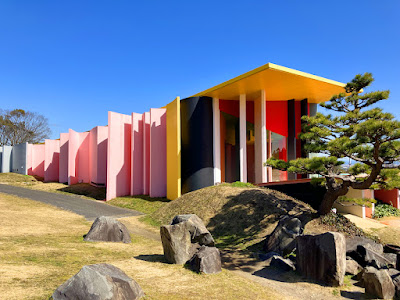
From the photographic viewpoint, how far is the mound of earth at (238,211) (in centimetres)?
1220

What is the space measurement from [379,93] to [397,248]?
221 inches

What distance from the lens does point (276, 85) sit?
19.5m

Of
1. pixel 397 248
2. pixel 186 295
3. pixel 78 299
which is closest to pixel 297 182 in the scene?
pixel 397 248

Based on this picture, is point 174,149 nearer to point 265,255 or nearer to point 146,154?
point 146,154

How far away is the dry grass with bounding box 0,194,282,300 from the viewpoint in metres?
5.86

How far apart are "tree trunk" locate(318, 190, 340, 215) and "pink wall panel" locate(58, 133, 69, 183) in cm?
2718

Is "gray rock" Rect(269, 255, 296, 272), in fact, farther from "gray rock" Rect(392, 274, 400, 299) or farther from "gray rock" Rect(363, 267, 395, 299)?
"gray rock" Rect(392, 274, 400, 299)

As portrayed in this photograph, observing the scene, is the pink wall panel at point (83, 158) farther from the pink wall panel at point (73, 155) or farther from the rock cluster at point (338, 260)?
the rock cluster at point (338, 260)

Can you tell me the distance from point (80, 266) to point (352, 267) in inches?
294

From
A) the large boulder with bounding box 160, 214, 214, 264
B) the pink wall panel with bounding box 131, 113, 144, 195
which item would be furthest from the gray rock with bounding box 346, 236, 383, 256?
the pink wall panel with bounding box 131, 113, 144, 195

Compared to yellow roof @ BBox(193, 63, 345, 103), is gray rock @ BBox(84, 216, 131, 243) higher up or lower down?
lower down

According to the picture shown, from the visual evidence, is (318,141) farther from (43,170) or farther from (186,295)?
(43,170)

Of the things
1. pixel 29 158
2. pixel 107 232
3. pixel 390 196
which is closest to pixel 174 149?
pixel 107 232

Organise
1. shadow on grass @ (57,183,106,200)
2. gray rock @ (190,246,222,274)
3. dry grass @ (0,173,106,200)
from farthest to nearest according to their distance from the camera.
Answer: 1. dry grass @ (0,173,106,200)
2. shadow on grass @ (57,183,106,200)
3. gray rock @ (190,246,222,274)
